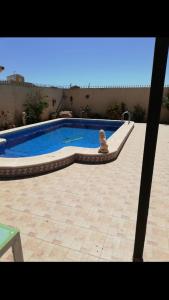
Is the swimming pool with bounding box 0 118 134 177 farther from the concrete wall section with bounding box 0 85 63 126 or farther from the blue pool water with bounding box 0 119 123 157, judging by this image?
the concrete wall section with bounding box 0 85 63 126

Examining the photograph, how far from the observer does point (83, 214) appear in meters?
3.42

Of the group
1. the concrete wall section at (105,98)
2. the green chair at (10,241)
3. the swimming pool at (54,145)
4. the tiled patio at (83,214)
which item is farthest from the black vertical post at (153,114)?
the concrete wall section at (105,98)

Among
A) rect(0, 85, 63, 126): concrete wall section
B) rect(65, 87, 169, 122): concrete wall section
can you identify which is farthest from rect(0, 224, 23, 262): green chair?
rect(65, 87, 169, 122): concrete wall section

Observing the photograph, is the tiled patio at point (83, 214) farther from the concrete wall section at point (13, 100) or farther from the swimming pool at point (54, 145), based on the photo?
the concrete wall section at point (13, 100)

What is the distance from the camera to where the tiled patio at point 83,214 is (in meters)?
2.62

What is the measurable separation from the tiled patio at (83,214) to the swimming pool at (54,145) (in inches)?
17.4

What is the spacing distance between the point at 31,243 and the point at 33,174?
2.61 m

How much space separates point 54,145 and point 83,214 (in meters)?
6.87

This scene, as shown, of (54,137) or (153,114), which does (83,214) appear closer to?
(153,114)

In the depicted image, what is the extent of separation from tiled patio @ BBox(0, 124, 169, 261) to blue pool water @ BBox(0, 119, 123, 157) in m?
3.98

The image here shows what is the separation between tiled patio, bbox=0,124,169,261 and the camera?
8.58ft

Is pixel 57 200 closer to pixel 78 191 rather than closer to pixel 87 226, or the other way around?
pixel 78 191

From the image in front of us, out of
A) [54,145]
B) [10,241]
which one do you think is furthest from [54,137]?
[10,241]
